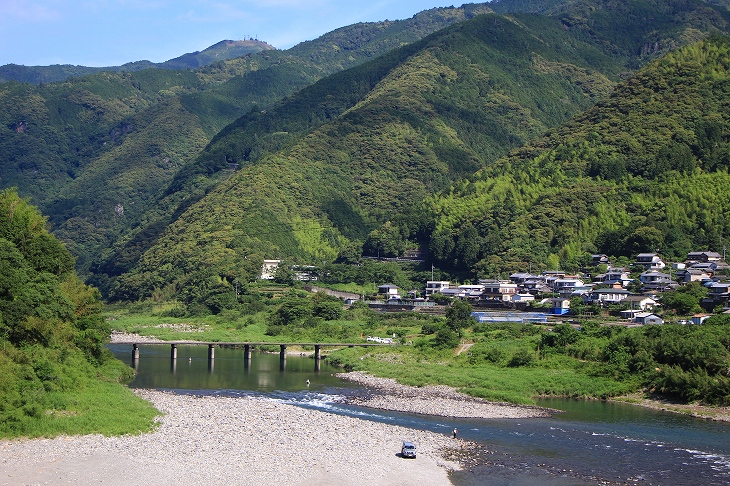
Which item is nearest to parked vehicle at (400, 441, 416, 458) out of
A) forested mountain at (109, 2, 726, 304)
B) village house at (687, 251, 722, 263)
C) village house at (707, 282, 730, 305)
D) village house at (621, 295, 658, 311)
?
village house at (621, 295, 658, 311)

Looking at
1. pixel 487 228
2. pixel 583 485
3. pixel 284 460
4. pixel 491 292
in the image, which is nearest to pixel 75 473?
pixel 284 460

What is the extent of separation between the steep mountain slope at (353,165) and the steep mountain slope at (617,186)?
12.7 metres

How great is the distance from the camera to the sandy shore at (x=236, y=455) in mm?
31500

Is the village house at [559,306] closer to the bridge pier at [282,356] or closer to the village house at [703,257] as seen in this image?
the village house at [703,257]

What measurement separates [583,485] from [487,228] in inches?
2933

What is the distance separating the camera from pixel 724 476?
116ft

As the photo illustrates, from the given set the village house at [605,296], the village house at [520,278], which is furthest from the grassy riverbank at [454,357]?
the village house at [520,278]

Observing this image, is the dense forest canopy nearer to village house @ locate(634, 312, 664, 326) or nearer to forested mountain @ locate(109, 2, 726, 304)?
village house @ locate(634, 312, 664, 326)

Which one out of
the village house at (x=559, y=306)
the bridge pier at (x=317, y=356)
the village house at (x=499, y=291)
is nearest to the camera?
the bridge pier at (x=317, y=356)

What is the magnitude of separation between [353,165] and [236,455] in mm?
121424

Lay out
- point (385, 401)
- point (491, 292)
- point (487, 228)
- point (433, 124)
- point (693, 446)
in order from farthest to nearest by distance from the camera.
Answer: point (433, 124), point (487, 228), point (491, 292), point (385, 401), point (693, 446)

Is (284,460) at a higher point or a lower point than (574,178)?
lower

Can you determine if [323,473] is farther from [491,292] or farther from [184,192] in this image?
[184,192]

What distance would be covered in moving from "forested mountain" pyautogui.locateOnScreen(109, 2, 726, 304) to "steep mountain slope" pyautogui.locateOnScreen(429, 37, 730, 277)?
34.7 ft
